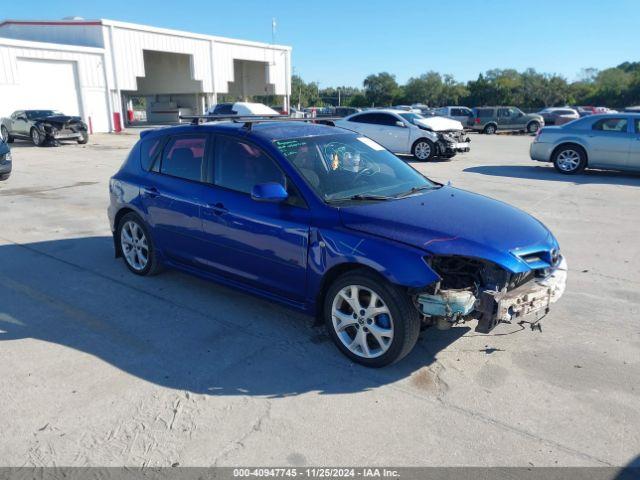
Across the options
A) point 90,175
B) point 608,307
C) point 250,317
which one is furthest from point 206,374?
point 90,175

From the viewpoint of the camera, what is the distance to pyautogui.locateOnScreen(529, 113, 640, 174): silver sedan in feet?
39.3

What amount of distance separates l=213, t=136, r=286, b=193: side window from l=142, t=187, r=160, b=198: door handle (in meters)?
0.82

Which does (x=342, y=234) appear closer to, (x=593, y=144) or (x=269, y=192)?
(x=269, y=192)

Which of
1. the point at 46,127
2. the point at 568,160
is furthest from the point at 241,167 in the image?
the point at 46,127

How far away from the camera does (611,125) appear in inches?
484

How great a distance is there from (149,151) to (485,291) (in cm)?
369

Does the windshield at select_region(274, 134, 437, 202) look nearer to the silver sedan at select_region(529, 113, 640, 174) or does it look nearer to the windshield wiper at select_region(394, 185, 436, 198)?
the windshield wiper at select_region(394, 185, 436, 198)

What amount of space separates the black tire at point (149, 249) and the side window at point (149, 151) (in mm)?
548

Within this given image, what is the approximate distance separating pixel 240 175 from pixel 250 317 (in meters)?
1.25

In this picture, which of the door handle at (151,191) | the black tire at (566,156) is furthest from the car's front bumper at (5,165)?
the black tire at (566,156)

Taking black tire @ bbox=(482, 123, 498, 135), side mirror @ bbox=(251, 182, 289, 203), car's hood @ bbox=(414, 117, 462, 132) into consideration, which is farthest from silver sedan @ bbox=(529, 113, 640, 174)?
black tire @ bbox=(482, 123, 498, 135)

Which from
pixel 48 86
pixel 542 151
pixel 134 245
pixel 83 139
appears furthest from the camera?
pixel 48 86

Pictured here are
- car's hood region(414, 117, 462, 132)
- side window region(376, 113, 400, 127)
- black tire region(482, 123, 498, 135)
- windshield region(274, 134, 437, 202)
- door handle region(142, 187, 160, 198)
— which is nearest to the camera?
windshield region(274, 134, 437, 202)

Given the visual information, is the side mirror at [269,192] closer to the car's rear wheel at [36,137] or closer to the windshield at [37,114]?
the car's rear wheel at [36,137]
